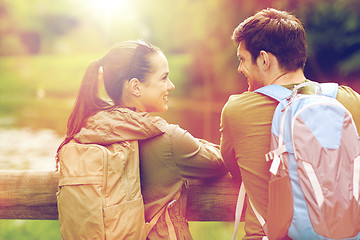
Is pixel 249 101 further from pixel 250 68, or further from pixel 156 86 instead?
pixel 156 86

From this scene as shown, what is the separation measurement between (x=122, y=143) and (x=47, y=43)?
4001 centimetres

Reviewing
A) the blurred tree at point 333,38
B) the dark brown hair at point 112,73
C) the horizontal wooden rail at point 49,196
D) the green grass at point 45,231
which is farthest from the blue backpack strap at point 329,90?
the blurred tree at point 333,38

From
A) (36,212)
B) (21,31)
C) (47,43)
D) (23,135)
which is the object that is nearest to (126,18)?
(47,43)

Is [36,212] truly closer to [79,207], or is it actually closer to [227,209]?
[79,207]

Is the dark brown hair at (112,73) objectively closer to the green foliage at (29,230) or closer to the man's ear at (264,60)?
the man's ear at (264,60)

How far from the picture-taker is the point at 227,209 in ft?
6.93

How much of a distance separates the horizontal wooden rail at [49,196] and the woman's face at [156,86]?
450 millimetres

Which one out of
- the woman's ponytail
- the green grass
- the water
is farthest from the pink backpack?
the water

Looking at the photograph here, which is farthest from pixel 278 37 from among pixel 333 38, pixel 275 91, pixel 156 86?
pixel 333 38

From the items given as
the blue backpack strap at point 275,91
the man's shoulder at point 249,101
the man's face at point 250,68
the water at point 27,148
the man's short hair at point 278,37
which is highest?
the man's short hair at point 278,37

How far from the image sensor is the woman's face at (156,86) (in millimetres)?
1973

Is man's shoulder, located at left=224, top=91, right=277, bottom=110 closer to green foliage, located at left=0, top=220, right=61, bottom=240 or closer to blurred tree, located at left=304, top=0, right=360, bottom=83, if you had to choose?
green foliage, located at left=0, top=220, right=61, bottom=240

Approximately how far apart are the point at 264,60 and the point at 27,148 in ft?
40.2

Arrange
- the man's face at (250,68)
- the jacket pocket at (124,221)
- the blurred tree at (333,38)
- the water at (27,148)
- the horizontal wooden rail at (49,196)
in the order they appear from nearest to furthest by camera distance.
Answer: the jacket pocket at (124,221) < the man's face at (250,68) < the horizontal wooden rail at (49,196) < the water at (27,148) < the blurred tree at (333,38)
